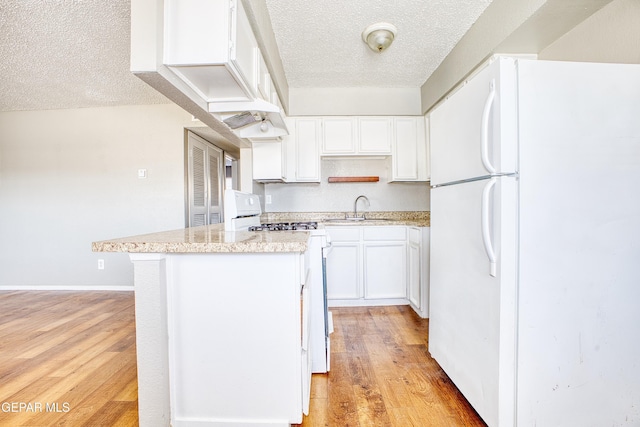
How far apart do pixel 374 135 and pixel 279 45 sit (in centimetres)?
136

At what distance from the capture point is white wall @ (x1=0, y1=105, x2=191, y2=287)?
3.64 meters

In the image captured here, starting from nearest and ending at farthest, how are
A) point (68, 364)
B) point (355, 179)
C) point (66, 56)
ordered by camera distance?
point (68, 364) → point (66, 56) → point (355, 179)

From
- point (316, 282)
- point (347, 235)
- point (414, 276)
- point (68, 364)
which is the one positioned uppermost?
point (347, 235)

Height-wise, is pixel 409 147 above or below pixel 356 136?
below

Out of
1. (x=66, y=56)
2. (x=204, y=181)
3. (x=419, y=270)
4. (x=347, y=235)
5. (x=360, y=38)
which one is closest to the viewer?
(x=360, y=38)

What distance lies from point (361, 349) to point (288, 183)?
81.3 inches

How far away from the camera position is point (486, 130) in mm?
1240

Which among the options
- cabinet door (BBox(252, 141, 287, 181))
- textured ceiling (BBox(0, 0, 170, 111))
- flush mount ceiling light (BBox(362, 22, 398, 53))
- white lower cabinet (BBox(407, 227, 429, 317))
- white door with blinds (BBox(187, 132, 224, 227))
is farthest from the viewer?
white door with blinds (BBox(187, 132, 224, 227))

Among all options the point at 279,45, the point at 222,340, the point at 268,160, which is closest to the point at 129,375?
the point at 222,340

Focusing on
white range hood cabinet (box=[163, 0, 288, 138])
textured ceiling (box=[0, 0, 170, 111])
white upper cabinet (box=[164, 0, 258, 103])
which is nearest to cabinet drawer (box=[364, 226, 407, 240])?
white range hood cabinet (box=[163, 0, 288, 138])

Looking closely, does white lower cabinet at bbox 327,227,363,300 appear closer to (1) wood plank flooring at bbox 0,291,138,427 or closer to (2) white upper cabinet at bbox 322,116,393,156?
(2) white upper cabinet at bbox 322,116,393,156

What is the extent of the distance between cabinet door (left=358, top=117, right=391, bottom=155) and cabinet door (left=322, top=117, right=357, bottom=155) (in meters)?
0.08

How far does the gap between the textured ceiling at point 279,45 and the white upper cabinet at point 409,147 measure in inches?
17.1

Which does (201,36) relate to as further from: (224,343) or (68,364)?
(68,364)
